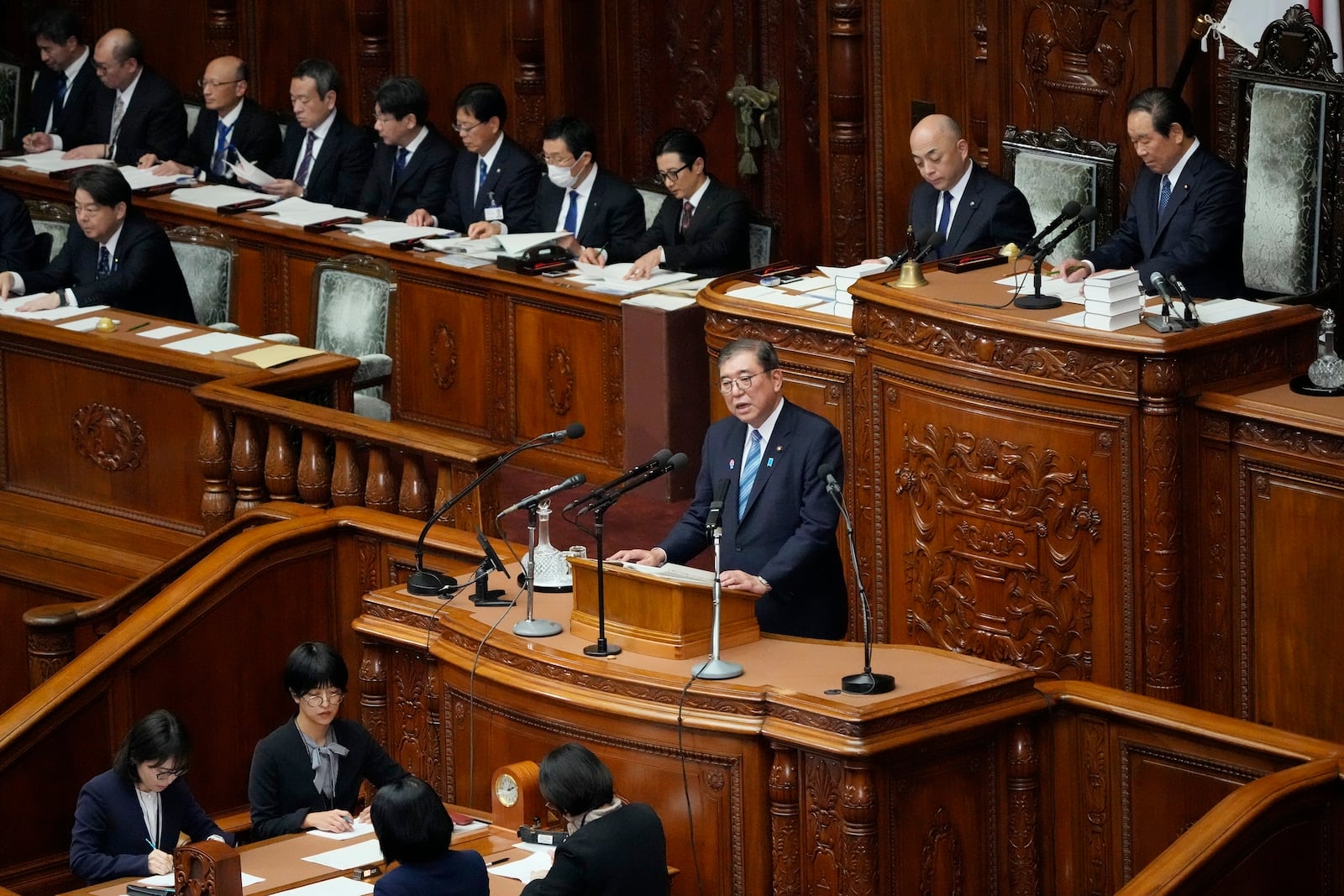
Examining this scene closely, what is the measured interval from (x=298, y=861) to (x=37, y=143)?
290 inches

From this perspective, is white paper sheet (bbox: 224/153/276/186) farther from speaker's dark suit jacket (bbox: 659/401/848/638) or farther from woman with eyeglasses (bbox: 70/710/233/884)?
woman with eyeglasses (bbox: 70/710/233/884)

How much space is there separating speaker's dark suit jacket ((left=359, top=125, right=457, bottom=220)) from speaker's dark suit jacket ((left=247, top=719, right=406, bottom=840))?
15.6ft

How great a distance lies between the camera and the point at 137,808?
6320mm

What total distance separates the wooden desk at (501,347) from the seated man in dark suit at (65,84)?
7.68 feet

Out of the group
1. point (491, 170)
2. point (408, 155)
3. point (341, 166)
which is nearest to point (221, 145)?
point (341, 166)

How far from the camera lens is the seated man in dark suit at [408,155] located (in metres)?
10.6

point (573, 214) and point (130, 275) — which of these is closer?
point (130, 275)

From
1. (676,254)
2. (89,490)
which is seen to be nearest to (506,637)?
(89,490)

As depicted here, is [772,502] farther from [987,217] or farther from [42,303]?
[42,303]

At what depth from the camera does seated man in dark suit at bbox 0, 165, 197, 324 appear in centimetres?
Answer: 891

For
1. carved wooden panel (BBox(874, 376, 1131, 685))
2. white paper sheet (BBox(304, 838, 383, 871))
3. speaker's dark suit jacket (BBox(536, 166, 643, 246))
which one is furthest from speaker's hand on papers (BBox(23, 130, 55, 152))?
white paper sheet (BBox(304, 838, 383, 871))

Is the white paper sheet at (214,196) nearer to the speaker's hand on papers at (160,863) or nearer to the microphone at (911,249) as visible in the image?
the microphone at (911,249)

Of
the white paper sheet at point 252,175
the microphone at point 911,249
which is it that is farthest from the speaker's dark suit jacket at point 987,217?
the white paper sheet at point 252,175

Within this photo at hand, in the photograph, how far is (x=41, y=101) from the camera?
42.1 ft
